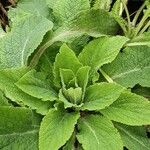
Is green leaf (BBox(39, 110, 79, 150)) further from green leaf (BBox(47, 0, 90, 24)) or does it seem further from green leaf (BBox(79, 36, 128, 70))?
green leaf (BBox(47, 0, 90, 24))

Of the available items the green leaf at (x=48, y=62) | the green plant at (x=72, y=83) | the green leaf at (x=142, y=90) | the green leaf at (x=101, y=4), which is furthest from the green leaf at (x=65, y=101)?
the green leaf at (x=101, y=4)

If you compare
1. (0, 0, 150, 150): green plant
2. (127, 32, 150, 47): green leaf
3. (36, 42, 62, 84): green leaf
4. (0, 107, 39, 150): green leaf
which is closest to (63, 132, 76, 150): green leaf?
(0, 0, 150, 150): green plant

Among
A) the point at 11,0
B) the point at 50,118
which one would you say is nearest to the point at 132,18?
the point at 11,0

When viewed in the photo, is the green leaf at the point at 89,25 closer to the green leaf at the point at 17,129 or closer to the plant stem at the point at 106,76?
the plant stem at the point at 106,76

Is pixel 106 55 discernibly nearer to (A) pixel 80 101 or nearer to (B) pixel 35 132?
(A) pixel 80 101

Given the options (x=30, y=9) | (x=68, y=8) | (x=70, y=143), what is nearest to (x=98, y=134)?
(x=70, y=143)

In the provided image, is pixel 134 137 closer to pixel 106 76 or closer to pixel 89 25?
pixel 106 76
